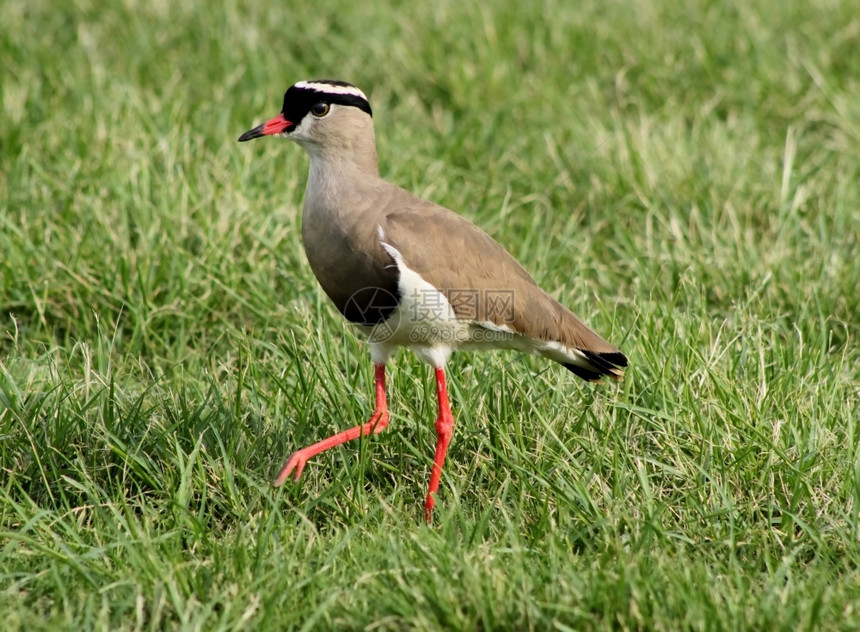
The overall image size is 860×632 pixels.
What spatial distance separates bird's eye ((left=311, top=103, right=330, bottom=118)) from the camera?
4.16 meters

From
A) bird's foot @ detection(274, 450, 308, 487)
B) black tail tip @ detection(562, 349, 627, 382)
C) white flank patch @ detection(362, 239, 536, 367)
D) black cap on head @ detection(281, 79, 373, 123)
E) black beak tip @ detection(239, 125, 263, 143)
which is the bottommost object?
bird's foot @ detection(274, 450, 308, 487)

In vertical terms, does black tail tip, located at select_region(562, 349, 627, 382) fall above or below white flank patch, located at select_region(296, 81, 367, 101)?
below

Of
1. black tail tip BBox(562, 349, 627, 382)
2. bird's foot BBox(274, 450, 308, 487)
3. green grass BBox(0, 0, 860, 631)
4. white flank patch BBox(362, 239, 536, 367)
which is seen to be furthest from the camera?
black tail tip BBox(562, 349, 627, 382)

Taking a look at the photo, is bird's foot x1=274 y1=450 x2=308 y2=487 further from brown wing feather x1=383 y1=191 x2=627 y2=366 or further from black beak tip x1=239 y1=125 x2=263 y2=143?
black beak tip x1=239 y1=125 x2=263 y2=143

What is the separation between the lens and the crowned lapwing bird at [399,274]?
3.88 metres

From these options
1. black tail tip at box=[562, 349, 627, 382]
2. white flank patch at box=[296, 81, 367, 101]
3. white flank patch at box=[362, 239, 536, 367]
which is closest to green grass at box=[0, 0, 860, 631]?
black tail tip at box=[562, 349, 627, 382]

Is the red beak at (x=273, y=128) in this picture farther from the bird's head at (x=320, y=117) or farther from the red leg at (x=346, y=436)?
the red leg at (x=346, y=436)

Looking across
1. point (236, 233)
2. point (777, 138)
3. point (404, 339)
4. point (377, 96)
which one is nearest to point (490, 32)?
point (377, 96)

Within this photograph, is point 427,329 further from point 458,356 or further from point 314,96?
point 314,96

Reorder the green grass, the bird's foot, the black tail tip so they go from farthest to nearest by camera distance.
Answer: the black tail tip → the bird's foot → the green grass

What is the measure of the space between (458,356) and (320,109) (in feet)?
3.68

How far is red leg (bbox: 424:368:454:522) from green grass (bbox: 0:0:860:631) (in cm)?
8

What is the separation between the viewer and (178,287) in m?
4.98

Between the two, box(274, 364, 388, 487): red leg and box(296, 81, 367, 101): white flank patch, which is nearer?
box(274, 364, 388, 487): red leg
